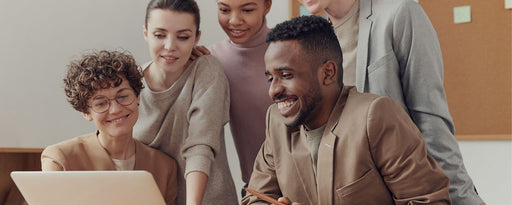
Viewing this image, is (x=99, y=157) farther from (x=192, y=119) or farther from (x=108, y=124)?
(x=192, y=119)

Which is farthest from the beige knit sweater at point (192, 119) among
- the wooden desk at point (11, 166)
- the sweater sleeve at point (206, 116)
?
the wooden desk at point (11, 166)

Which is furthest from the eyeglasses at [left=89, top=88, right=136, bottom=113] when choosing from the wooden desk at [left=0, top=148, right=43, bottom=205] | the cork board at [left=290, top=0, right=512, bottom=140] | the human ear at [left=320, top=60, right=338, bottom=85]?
the cork board at [left=290, top=0, right=512, bottom=140]

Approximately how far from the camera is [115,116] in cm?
179

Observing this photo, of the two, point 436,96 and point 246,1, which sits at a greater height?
point 246,1

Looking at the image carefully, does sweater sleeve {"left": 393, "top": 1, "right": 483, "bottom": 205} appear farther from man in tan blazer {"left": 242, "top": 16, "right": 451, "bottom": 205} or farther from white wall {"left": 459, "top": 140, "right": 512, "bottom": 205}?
white wall {"left": 459, "top": 140, "right": 512, "bottom": 205}

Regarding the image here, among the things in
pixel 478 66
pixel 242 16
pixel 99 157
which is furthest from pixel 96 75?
pixel 478 66

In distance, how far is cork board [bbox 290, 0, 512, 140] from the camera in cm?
323

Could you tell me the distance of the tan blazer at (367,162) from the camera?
123cm

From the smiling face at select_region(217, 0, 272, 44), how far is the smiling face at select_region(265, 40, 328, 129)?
668 millimetres

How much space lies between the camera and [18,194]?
2920 millimetres

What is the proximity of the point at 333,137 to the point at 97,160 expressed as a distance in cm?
88

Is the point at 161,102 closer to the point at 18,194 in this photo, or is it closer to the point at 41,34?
the point at 41,34

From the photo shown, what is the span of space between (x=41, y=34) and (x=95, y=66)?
47.6 inches

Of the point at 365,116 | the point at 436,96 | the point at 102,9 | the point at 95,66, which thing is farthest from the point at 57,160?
the point at 102,9
